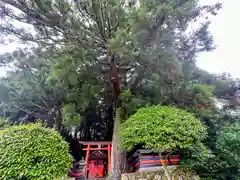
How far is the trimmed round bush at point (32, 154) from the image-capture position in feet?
8.27

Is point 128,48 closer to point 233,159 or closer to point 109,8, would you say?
point 109,8

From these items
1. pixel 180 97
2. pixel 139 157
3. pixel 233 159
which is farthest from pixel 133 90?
pixel 233 159

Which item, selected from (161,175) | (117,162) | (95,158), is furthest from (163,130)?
(95,158)

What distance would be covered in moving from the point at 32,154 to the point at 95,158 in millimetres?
5367

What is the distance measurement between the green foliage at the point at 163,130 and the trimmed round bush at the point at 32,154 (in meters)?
1.39

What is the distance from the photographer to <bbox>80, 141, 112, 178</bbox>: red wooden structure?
690 cm

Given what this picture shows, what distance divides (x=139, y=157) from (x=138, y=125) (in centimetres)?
217

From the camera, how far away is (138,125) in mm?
3711

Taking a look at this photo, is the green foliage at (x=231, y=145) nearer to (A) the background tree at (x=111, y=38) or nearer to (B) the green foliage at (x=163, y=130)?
(B) the green foliage at (x=163, y=130)

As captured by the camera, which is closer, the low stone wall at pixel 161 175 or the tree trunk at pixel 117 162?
the low stone wall at pixel 161 175

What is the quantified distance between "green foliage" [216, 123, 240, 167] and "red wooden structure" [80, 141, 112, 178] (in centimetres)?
391

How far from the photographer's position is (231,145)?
4055 millimetres

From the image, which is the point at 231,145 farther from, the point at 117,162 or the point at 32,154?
the point at 32,154

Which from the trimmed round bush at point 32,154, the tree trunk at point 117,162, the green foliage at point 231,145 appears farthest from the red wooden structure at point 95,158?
the trimmed round bush at point 32,154
